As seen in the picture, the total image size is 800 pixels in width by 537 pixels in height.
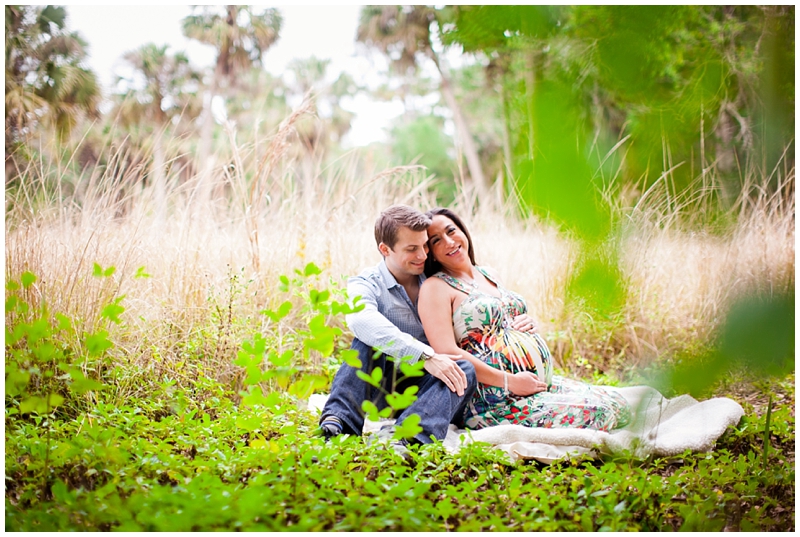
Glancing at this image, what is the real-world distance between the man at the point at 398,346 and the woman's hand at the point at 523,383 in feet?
0.53

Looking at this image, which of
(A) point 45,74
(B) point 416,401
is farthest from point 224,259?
(A) point 45,74

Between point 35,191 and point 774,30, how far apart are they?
3225mm

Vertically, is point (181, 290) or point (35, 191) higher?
point (35, 191)

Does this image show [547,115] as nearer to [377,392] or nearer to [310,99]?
[377,392]

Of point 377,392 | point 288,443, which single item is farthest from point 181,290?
point 288,443

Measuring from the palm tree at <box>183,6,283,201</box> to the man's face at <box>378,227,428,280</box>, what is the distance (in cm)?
981

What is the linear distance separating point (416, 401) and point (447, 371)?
160 millimetres

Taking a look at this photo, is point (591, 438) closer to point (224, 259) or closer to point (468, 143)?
point (224, 259)

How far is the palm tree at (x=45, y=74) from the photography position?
3069mm

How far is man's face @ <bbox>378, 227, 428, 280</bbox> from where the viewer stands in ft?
7.72

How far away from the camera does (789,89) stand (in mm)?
430

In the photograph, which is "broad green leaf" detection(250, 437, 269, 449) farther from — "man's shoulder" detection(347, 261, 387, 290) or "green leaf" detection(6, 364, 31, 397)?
"man's shoulder" detection(347, 261, 387, 290)

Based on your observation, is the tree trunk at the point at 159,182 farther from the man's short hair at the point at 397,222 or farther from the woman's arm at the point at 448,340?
the woman's arm at the point at 448,340

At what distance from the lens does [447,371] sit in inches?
84.4
